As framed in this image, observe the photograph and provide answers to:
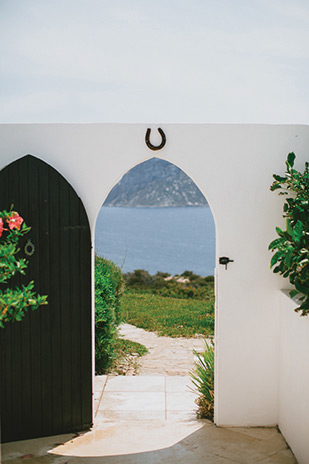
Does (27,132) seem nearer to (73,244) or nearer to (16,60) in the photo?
(73,244)

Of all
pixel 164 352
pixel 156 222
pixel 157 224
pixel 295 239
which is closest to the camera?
pixel 295 239

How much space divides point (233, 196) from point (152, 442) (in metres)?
2.21

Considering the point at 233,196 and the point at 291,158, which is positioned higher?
the point at 291,158

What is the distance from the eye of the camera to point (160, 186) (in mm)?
65250

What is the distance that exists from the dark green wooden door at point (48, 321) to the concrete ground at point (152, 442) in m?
0.24

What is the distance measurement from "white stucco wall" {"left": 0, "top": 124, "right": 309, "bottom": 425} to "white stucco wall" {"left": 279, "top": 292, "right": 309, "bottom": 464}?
6.2 inches

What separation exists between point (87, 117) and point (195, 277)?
8.47 m

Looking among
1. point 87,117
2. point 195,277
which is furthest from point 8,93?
point 195,277

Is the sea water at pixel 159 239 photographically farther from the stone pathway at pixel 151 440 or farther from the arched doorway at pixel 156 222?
the stone pathway at pixel 151 440

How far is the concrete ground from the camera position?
3916 millimetres

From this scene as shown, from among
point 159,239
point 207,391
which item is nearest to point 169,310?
point 207,391

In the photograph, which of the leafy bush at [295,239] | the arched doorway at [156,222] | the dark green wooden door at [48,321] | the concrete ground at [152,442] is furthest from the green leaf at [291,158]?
the arched doorway at [156,222]

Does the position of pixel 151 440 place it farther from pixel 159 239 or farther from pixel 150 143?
pixel 159 239

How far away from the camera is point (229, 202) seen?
451 cm
